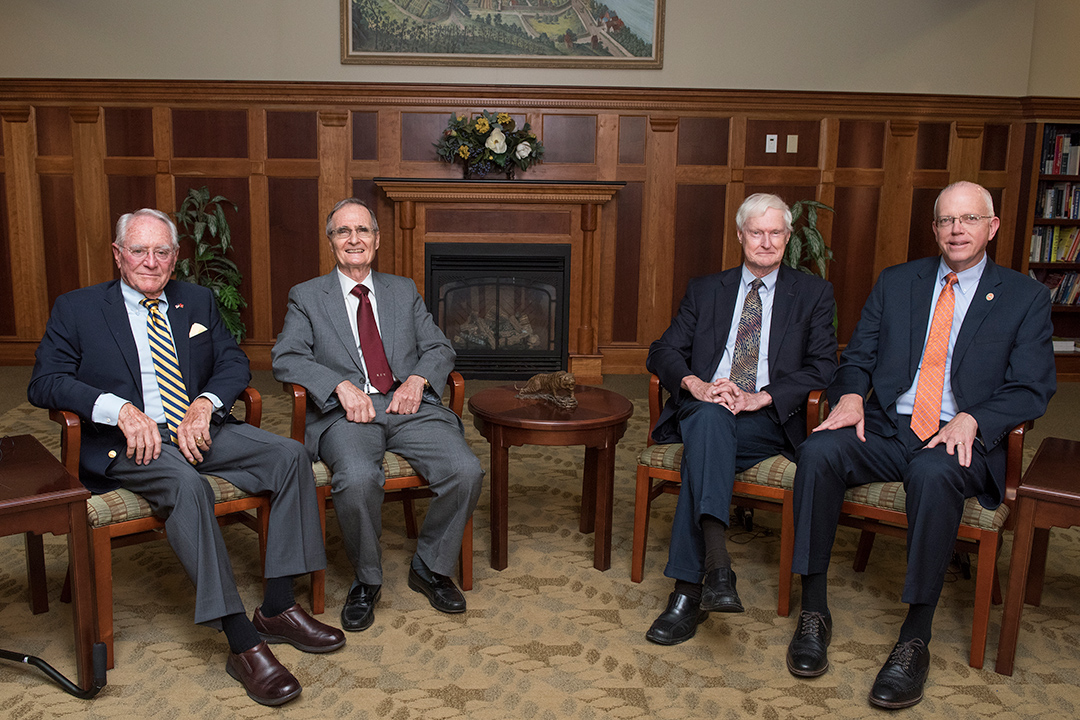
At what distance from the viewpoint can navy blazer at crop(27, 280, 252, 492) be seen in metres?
2.61

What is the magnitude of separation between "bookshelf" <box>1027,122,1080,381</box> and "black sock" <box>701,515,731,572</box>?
16.3ft

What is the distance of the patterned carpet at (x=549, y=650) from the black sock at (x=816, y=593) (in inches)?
5.7

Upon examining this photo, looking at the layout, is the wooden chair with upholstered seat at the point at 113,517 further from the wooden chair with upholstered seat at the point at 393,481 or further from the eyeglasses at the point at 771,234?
the eyeglasses at the point at 771,234

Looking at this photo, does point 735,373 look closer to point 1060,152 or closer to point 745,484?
point 745,484

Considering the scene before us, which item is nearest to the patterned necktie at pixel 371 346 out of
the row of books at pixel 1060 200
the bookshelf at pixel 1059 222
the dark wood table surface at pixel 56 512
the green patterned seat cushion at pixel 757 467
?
the green patterned seat cushion at pixel 757 467

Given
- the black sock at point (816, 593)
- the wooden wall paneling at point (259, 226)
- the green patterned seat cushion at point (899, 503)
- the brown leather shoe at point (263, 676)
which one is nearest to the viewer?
the brown leather shoe at point (263, 676)

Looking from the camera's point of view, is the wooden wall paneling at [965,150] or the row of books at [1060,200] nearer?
the wooden wall paneling at [965,150]

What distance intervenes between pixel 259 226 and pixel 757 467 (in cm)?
454

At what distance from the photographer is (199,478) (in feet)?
8.23

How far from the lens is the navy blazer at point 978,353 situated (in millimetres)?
2709

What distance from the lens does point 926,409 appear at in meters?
2.83

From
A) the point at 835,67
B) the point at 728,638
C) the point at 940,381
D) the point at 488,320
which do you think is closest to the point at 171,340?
the point at 728,638

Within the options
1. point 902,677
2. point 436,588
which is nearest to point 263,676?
point 436,588

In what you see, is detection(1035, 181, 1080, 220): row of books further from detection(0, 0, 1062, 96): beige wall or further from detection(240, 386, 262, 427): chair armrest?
detection(240, 386, 262, 427): chair armrest
